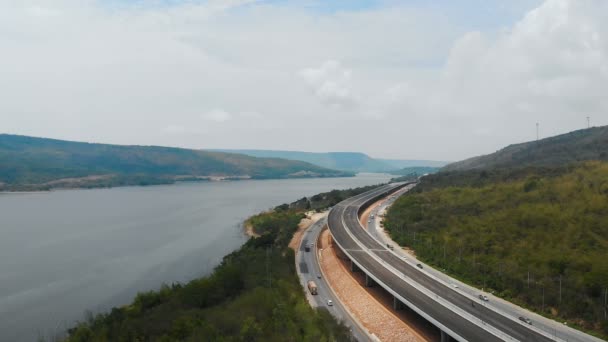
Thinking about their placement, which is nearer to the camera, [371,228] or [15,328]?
[15,328]

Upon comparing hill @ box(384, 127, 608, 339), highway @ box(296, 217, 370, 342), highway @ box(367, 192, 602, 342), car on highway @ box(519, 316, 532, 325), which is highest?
hill @ box(384, 127, 608, 339)

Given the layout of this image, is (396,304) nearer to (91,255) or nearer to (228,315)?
(228,315)

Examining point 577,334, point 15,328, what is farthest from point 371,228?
point 15,328

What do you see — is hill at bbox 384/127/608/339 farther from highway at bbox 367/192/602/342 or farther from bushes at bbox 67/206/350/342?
bushes at bbox 67/206/350/342

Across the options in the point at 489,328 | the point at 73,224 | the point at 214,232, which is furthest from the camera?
the point at 73,224

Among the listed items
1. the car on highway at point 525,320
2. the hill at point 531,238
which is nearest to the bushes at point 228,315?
the car on highway at point 525,320

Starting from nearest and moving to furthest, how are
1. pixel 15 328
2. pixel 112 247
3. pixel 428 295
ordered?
pixel 428 295
pixel 15 328
pixel 112 247

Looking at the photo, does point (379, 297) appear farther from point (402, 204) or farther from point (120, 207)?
point (120, 207)

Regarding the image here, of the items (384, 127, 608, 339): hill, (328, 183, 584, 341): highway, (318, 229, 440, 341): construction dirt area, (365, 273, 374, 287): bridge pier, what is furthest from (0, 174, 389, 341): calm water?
(384, 127, 608, 339): hill
